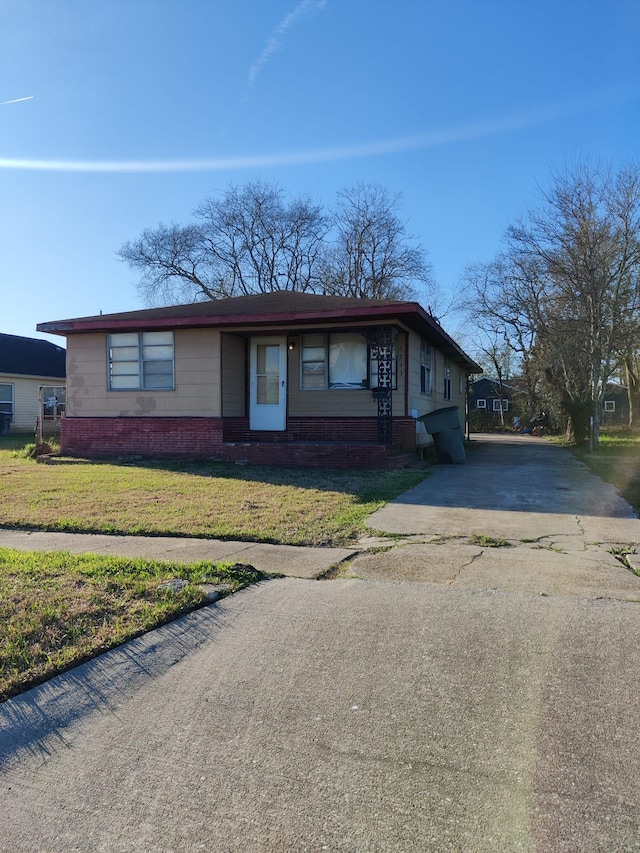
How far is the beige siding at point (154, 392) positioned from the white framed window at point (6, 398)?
12280mm

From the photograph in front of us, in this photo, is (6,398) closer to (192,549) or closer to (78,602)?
(192,549)

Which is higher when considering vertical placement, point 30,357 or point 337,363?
point 30,357

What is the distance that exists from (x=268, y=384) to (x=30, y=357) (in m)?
18.3

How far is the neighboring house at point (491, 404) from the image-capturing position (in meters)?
42.0

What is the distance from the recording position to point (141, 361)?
47.9ft

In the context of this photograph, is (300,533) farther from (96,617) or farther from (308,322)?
(308,322)

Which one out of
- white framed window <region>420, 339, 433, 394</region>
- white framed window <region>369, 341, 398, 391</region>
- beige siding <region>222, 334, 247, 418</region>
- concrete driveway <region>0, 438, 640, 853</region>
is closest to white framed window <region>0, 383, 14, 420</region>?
beige siding <region>222, 334, 247, 418</region>

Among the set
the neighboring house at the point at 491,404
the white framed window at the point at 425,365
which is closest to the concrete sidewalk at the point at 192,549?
the white framed window at the point at 425,365

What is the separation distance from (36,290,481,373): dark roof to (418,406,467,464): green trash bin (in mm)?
2070

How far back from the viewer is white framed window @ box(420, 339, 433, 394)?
15.9 meters

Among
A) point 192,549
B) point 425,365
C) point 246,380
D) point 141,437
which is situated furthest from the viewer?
point 425,365

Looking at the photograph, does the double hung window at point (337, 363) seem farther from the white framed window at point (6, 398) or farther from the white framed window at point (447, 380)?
the white framed window at point (6, 398)

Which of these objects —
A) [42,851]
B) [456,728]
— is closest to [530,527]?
[456,728]

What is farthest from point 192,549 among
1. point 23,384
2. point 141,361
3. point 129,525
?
point 23,384
